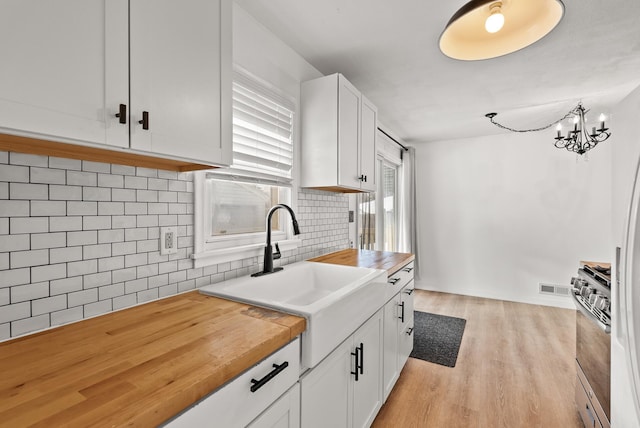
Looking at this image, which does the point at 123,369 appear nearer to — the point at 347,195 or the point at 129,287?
the point at 129,287

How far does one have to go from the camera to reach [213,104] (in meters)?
1.15

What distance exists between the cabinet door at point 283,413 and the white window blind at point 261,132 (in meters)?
1.15

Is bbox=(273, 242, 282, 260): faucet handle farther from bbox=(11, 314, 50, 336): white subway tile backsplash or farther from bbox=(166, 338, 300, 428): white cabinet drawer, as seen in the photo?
bbox=(11, 314, 50, 336): white subway tile backsplash

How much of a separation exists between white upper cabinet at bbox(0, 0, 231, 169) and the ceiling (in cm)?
78

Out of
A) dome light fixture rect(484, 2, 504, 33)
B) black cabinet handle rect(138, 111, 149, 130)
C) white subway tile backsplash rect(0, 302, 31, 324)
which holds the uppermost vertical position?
dome light fixture rect(484, 2, 504, 33)

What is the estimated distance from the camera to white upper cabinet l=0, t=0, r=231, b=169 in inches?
27.3

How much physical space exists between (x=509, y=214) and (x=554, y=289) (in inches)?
45.3

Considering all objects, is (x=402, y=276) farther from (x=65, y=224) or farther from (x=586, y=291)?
(x=65, y=224)

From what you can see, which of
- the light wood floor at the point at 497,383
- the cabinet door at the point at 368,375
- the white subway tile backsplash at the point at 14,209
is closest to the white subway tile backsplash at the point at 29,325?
the white subway tile backsplash at the point at 14,209

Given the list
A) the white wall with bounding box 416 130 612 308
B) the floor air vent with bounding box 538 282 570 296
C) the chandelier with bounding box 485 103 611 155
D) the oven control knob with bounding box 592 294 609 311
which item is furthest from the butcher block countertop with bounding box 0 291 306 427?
the floor air vent with bounding box 538 282 570 296

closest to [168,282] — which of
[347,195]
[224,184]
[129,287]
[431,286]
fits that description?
[129,287]

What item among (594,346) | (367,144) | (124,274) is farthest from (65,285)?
(594,346)

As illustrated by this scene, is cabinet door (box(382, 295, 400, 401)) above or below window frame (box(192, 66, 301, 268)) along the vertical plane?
below

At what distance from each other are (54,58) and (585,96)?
13.1ft
